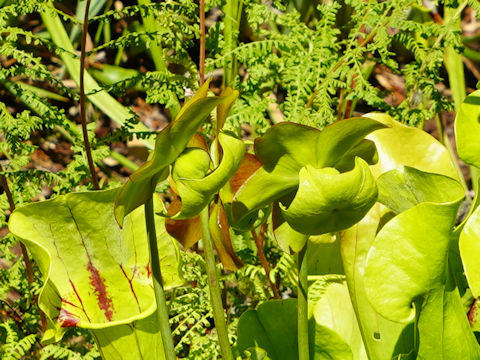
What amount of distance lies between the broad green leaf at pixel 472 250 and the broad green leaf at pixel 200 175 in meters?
0.22

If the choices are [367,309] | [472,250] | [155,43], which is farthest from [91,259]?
[155,43]

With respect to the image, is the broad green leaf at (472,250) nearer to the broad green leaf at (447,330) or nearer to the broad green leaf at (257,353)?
the broad green leaf at (447,330)

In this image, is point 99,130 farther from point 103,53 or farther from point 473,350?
point 473,350

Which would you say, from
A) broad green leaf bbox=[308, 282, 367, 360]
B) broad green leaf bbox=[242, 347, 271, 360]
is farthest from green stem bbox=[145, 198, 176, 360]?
broad green leaf bbox=[308, 282, 367, 360]

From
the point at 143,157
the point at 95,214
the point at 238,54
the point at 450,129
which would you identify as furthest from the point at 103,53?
the point at 95,214

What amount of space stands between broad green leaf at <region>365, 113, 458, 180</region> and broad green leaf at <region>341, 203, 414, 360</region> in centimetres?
7

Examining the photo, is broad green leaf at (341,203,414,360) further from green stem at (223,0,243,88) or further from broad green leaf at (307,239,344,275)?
green stem at (223,0,243,88)

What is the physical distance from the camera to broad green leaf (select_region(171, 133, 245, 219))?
1.93 ft

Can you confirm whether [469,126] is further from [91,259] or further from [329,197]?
[91,259]

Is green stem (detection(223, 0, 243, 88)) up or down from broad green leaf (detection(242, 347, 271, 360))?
up

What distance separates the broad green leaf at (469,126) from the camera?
666mm

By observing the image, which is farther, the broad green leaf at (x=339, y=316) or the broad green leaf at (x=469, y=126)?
the broad green leaf at (x=339, y=316)

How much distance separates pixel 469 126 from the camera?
0.67 metres

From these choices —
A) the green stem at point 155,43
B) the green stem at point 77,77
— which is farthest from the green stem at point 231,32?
the green stem at point 77,77
